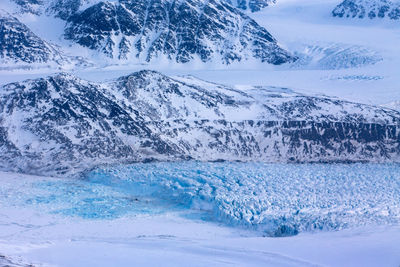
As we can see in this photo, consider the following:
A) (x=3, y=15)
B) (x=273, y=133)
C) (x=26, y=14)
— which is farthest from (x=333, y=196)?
(x=26, y=14)

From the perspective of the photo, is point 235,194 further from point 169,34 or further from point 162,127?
point 169,34

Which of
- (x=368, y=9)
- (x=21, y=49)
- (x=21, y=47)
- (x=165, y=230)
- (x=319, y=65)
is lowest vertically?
(x=165, y=230)

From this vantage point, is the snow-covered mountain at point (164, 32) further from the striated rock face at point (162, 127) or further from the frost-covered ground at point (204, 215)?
the frost-covered ground at point (204, 215)

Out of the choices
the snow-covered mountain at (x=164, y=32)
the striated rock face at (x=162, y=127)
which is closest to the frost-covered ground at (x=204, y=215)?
the striated rock face at (x=162, y=127)

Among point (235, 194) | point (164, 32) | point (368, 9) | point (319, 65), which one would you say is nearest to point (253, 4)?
point (368, 9)

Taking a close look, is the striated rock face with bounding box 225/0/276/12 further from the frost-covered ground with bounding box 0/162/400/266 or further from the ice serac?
the frost-covered ground with bounding box 0/162/400/266

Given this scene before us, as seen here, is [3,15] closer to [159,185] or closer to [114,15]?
[114,15]
